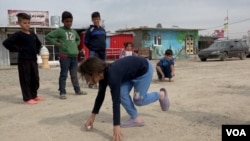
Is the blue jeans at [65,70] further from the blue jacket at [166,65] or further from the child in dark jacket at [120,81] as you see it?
the blue jacket at [166,65]

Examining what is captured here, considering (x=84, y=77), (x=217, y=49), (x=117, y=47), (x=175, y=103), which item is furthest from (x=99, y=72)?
(x=117, y=47)

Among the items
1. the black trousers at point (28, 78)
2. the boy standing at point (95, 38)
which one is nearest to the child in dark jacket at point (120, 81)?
the black trousers at point (28, 78)

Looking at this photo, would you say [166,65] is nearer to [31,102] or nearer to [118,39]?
[31,102]

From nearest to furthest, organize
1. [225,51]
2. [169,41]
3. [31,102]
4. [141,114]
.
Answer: [141,114]
[31,102]
[225,51]
[169,41]

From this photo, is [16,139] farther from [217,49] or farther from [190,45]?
[190,45]

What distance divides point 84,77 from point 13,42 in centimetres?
313

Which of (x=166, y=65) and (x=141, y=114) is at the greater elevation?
(x=166, y=65)

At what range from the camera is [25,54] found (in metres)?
6.40

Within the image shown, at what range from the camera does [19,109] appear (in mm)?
5883

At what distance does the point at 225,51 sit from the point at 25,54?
1821cm

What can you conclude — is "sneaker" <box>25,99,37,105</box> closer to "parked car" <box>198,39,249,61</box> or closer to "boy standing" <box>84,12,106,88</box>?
"boy standing" <box>84,12,106,88</box>

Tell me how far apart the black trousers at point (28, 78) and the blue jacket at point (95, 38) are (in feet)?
5.45

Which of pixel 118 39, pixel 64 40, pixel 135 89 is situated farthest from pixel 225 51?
pixel 135 89

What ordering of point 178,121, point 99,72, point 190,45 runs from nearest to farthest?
point 99,72 → point 178,121 → point 190,45
